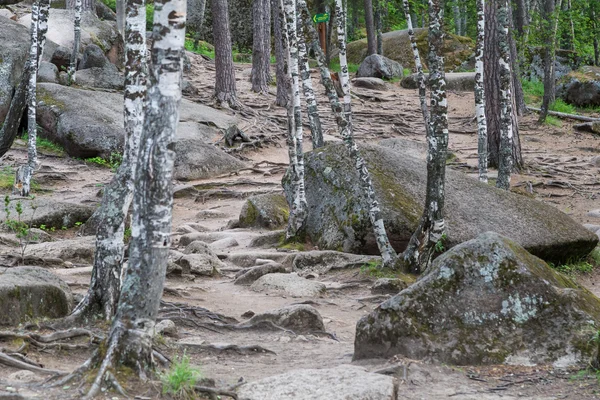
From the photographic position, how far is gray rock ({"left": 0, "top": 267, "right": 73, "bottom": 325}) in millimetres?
6062

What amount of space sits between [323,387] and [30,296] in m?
2.96

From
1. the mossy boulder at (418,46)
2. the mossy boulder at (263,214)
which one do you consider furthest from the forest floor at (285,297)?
the mossy boulder at (418,46)

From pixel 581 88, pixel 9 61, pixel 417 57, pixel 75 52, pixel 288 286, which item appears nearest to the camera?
pixel 288 286

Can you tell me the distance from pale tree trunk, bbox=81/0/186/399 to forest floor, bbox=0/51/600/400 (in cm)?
22

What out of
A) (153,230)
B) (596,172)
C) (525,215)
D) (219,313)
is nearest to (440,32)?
(525,215)

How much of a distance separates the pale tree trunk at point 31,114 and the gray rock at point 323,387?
7692 millimetres

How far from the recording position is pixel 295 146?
10.6 meters

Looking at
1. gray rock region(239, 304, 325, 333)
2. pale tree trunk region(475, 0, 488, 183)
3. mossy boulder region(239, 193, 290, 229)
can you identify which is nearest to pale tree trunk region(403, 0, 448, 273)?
gray rock region(239, 304, 325, 333)

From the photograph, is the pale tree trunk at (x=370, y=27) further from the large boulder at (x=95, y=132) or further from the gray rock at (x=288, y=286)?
the gray rock at (x=288, y=286)

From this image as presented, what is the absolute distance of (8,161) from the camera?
51.8ft

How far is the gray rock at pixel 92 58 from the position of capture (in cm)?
2152

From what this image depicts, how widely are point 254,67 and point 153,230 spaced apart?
20340mm

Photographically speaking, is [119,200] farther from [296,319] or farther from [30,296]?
[296,319]

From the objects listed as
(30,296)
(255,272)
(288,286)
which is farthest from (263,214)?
(30,296)
